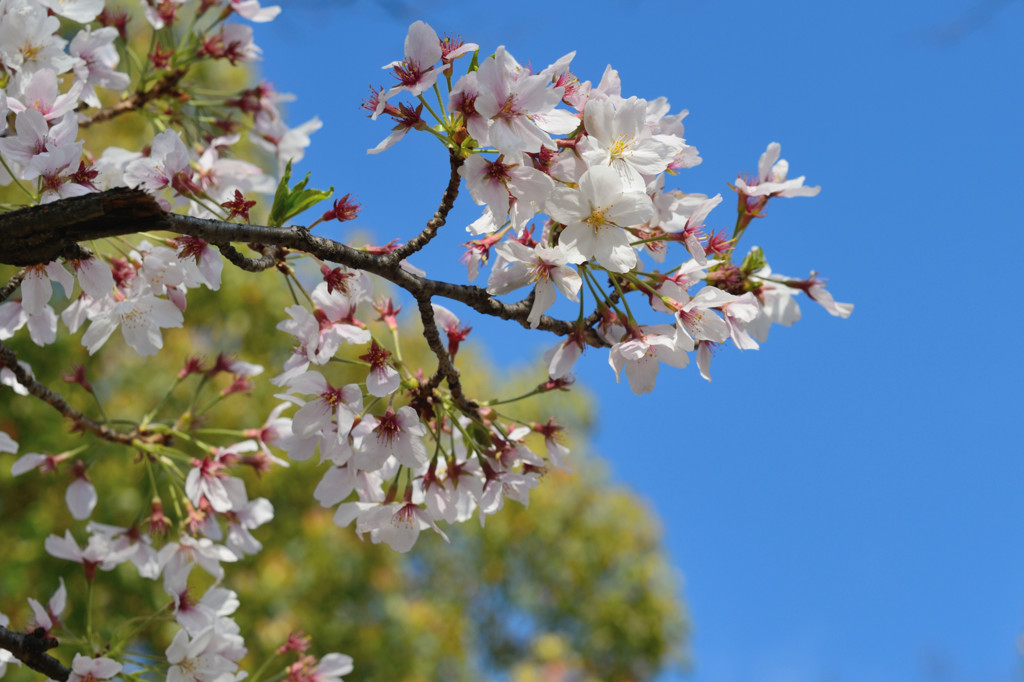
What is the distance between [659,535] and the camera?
1186 cm

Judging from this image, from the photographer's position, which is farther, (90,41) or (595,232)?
(90,41)

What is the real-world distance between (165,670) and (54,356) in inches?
157

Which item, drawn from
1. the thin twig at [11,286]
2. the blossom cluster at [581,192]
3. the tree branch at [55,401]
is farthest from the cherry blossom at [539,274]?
the tree branch at [55,401]

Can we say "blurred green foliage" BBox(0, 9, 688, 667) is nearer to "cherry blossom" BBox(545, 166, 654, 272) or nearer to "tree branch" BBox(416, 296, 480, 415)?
"tree branch" BBox(416, 296, 480, 415)

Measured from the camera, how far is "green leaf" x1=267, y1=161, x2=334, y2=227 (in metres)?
1.45

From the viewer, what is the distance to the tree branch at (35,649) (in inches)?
64.2

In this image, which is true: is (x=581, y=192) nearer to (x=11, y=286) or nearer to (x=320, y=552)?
(x=11, y=286)

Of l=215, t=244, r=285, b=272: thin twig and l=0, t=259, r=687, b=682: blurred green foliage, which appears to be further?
l=0, t=259, r=687, b=682: blurred green foliage

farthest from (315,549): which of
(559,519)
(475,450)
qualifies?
(475,450)

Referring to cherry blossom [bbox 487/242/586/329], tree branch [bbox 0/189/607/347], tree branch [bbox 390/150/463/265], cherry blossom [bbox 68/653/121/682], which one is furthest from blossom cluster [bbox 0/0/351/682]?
cherry blossom [bbox 487/242/586/329]

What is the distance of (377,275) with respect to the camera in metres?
1.53

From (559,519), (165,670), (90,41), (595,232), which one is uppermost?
(559,519)

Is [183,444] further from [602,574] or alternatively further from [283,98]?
[602,574]

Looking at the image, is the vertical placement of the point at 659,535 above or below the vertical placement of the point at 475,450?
above
